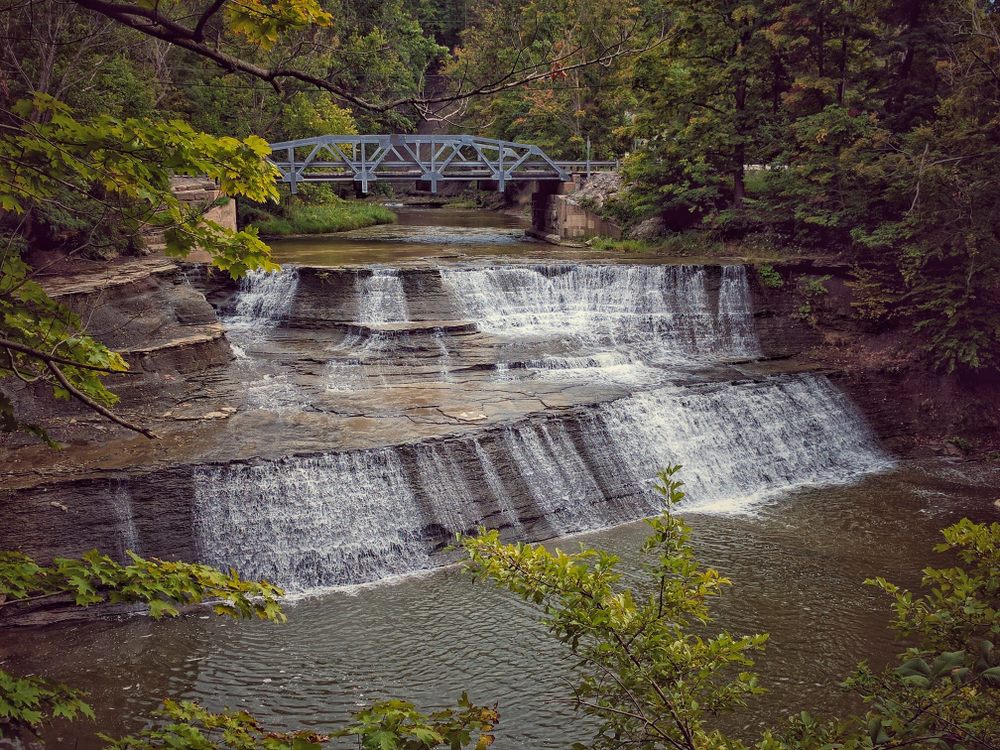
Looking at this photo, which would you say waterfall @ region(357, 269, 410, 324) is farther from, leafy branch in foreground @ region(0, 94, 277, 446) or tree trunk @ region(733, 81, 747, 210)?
leafy branch in foreground @ region(0, 94, 277, 446)

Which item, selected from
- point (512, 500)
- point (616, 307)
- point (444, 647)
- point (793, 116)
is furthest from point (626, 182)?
point (444, 647)

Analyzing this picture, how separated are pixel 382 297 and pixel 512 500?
22.0ft

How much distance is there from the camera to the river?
7520 mm

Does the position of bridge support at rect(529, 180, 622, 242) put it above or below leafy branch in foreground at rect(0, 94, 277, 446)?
above

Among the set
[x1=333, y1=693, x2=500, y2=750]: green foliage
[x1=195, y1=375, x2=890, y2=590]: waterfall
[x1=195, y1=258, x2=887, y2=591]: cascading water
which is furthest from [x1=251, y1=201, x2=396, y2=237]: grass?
[x1=333, y1=693, x2=500, y2=750]: green foliage

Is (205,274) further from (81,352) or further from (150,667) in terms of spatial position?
(81,352)

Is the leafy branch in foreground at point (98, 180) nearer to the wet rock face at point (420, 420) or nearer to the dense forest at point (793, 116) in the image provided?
the wet rock face at point (420, 420)

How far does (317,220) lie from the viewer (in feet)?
91.6

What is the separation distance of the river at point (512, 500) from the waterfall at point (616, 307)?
0.16 feet

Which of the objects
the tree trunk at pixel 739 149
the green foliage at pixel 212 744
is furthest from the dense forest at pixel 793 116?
the green foliage at pixel 212 744

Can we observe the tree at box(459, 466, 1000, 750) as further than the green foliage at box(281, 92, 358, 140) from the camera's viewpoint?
No

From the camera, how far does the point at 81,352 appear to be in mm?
3697

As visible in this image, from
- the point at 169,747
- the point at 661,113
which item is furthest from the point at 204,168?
the point at 661,113

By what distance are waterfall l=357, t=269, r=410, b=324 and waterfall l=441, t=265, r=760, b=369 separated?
3.46 ft
